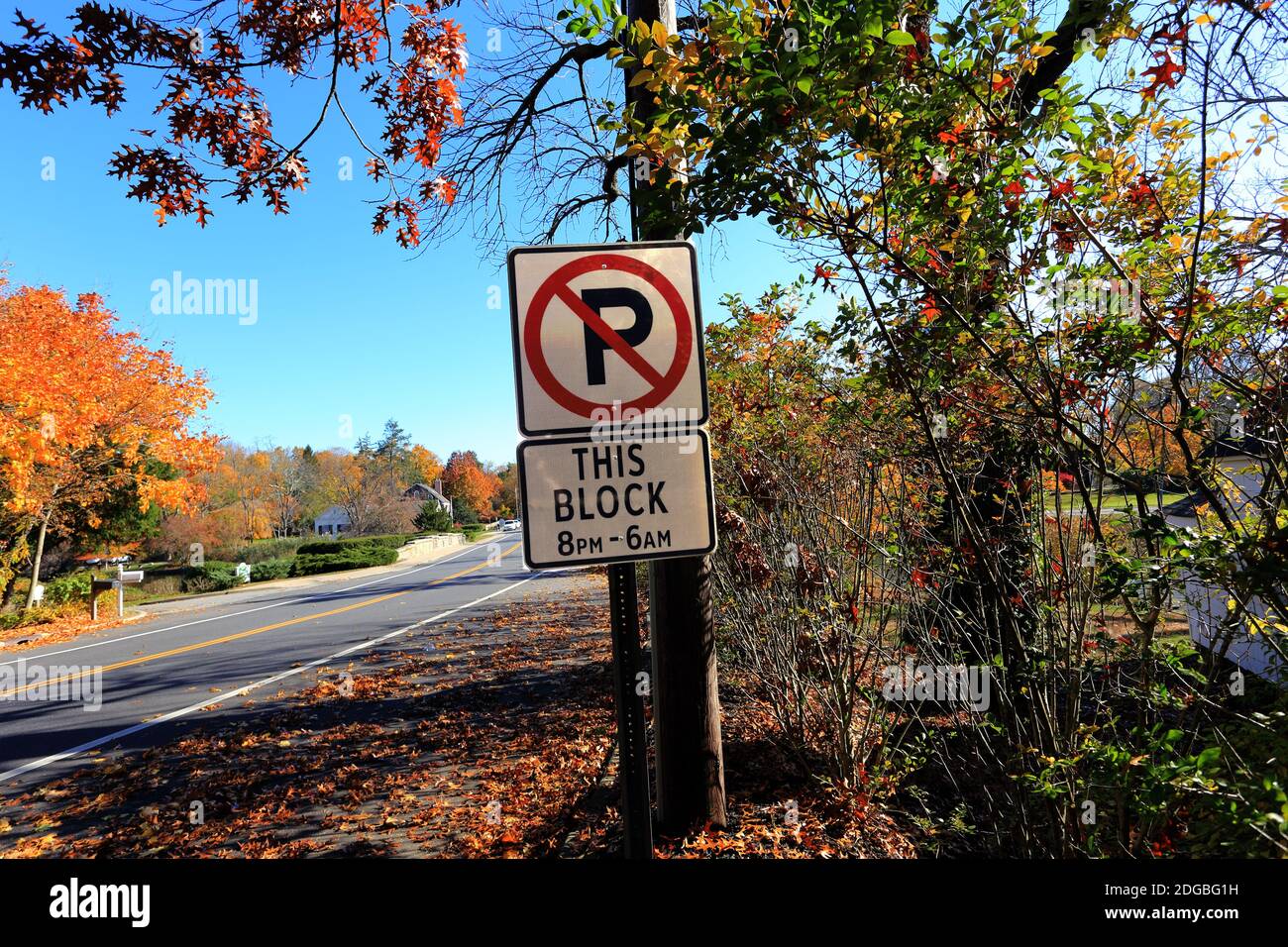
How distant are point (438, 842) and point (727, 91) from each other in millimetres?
4515

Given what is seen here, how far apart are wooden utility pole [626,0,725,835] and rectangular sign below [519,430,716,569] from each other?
1334mm

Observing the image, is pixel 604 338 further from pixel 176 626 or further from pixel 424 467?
pixel 424 467

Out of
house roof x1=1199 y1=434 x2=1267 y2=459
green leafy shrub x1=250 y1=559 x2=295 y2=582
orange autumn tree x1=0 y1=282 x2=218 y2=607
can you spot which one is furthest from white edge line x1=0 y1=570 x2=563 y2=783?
green leafy shrub x1=250 y1=559 x2=295 y2=582

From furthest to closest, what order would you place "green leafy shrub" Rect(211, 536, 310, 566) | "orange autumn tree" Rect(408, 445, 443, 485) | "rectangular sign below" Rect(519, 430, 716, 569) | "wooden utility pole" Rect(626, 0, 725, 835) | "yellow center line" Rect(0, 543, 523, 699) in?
"orange autumn tree" Rect(408, 445, 443, 485)
"green leafy shrub" Rect(211, 536, 310, 566)
"yellow center line" Rect(0, 543, 523, 699)
"wooden utility pole" Rect(626, 0, 725, 835)
"rectangular sign below" Rect(519, 430, 716, 569)

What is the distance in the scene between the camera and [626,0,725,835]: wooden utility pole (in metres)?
3.65

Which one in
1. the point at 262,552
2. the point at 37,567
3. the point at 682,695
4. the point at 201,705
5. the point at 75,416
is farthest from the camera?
the point at 262,552

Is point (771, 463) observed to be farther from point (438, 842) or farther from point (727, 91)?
point (438, 842)

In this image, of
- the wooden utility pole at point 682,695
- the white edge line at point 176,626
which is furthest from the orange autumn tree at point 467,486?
the wooden utility pole at point 682,695

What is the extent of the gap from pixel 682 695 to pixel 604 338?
2.21m

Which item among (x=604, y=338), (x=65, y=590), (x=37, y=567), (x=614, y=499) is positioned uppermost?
(x=604, y=338)

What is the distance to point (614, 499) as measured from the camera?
232 centimetres

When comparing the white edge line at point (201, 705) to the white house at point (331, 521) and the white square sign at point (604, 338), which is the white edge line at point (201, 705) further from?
the white house at point (331, 521)

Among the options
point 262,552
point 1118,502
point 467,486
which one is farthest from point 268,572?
point 467,486

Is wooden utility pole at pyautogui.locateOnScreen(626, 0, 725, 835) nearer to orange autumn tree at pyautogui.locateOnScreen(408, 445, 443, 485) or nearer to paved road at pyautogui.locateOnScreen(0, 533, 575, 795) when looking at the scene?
paved road at pyautogui.locateOnScreen(0, 533, 575, 795)
